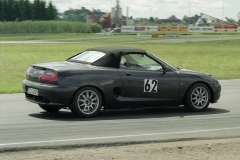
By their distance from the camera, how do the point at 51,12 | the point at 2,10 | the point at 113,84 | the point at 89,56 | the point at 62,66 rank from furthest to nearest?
the point at 51,12, the point at 2,10, the point at 89,56, the point at 113,84, the point at 62,66

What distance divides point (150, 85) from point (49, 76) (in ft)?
6.67

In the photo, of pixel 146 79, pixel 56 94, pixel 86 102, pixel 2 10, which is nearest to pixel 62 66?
pixel 56 94

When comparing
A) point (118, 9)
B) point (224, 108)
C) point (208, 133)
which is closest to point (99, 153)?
point (208, 133)

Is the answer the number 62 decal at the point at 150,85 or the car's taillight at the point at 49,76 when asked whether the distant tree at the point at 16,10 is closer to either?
the number 62 decal at the point at 150,85

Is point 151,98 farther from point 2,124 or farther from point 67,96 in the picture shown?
point 2,124

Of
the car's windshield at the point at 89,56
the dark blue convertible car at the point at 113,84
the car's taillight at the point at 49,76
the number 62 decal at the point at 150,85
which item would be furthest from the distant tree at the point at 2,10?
the car's taillight at the point at 49,76

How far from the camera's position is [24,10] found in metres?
146

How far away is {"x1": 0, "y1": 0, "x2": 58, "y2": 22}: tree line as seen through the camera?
469ft

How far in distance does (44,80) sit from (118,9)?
327 ft

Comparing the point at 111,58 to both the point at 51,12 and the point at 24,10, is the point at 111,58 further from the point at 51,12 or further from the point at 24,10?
the point at 51,12

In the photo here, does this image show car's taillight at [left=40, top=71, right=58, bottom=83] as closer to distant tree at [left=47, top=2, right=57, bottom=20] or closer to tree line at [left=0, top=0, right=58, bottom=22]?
tree line at [left=0, top=0, right=58, bottom=22]

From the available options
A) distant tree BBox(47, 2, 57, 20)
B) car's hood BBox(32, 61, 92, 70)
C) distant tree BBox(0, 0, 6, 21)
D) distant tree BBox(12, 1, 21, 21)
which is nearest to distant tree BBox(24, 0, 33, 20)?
distant tree BBox(12, 1, 21, 21)

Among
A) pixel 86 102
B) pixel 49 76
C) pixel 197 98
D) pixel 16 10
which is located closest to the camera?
pixel 49 76

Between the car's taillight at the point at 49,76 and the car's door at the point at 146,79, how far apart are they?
4.33 ft
